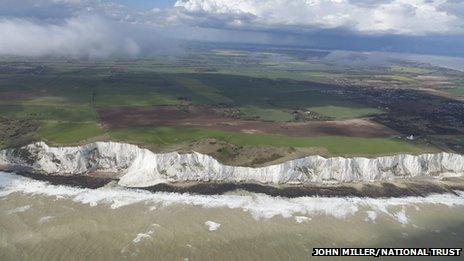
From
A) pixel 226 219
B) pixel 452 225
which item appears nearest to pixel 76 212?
pixel 226 219

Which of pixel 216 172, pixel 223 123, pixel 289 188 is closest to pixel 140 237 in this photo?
pixel 216 172

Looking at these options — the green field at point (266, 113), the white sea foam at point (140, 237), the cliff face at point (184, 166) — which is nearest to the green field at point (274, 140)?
the cliff face at point (184, 166)

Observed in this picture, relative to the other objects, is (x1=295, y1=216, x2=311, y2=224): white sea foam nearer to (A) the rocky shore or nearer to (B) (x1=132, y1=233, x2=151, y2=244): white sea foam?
Answer: (A) the rocky shore

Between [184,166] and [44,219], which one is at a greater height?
[184,166]

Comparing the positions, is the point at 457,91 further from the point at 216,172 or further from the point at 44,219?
the point at 44,219

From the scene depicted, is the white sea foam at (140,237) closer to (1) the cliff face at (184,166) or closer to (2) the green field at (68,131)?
(1) the cliff face at (184,166)

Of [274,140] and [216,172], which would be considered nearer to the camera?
[216,172]
